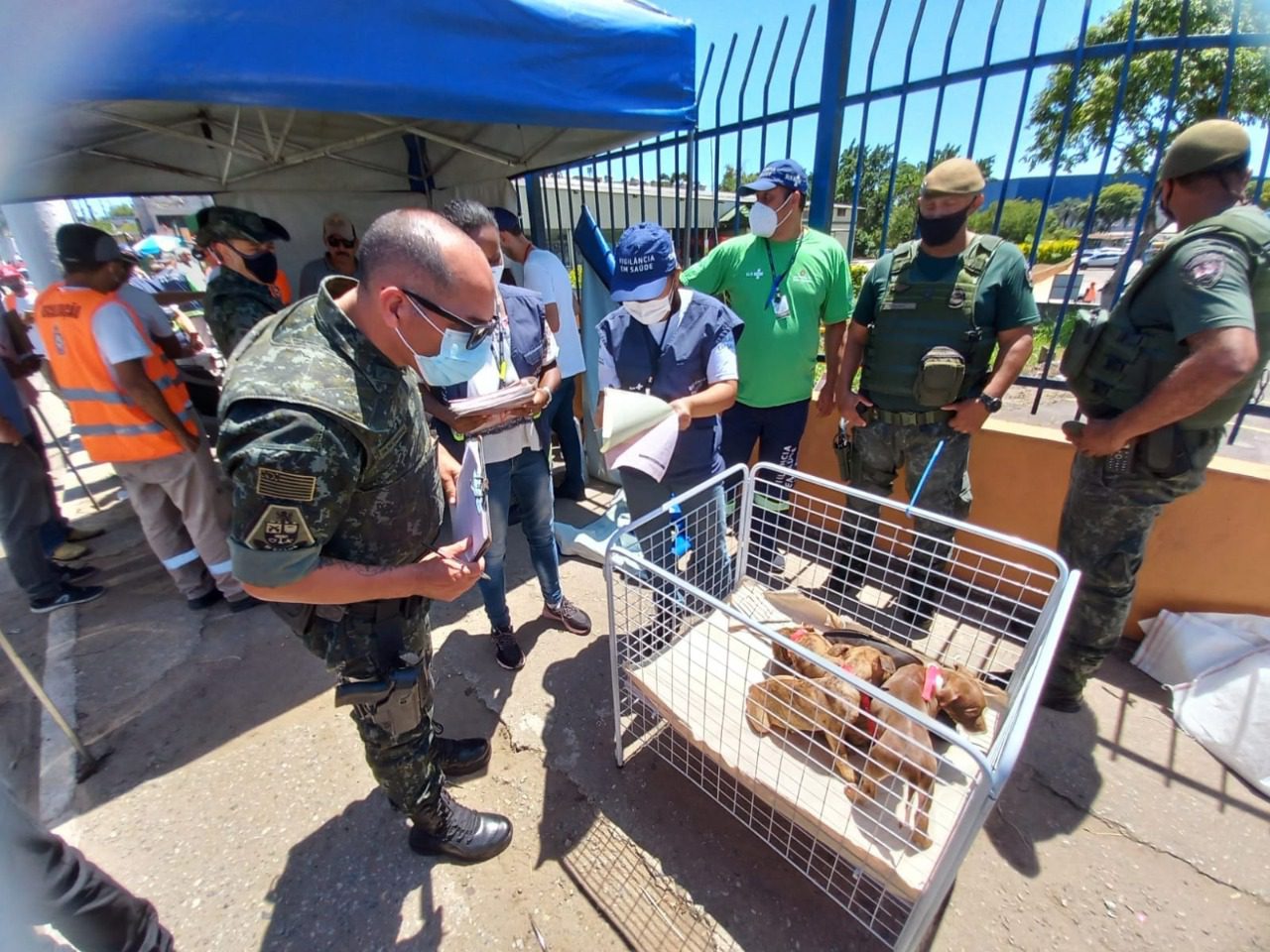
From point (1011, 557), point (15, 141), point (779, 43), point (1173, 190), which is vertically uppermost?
point (779, 43)

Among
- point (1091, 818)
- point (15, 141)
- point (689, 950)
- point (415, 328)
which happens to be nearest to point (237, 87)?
point (15, 141)

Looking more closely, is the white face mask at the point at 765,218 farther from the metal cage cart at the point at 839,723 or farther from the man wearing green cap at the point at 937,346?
the metal cage cart at the point at 839,723

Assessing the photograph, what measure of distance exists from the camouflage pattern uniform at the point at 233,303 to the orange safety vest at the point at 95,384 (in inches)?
13.6

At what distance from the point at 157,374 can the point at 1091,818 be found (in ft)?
14.5

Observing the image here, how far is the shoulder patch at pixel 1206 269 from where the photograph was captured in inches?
61.6

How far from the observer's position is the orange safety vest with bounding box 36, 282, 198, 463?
2516 millimetres

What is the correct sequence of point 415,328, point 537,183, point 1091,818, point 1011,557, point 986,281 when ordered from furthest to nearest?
point 537,183, point 1011,557, point 986,281, point 1091,818, point 415,328

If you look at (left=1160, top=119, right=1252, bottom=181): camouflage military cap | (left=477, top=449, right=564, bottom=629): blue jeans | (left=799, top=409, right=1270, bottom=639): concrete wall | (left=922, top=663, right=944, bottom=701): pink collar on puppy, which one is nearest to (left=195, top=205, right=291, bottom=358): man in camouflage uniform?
(left=477, top=449, right=564, bottom=629): blue jeans

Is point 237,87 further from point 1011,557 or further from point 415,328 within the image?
point 1011,557

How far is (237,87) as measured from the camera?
167cm

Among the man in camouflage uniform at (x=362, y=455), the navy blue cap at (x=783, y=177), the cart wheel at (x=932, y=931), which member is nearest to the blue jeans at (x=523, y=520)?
the man in camouflage uniform at (x=362, y=455)

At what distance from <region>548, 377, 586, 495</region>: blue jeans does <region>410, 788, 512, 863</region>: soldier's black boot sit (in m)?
2.43

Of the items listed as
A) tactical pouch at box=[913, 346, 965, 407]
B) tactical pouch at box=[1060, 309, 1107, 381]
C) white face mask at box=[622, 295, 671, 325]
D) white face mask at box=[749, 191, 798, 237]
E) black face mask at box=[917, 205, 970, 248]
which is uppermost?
white face mask at box=[749, 191, 798, 237]

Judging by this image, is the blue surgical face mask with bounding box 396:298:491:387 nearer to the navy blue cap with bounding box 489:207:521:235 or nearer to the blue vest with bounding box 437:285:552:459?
the blue vest with bounding box 437:285:552:459
